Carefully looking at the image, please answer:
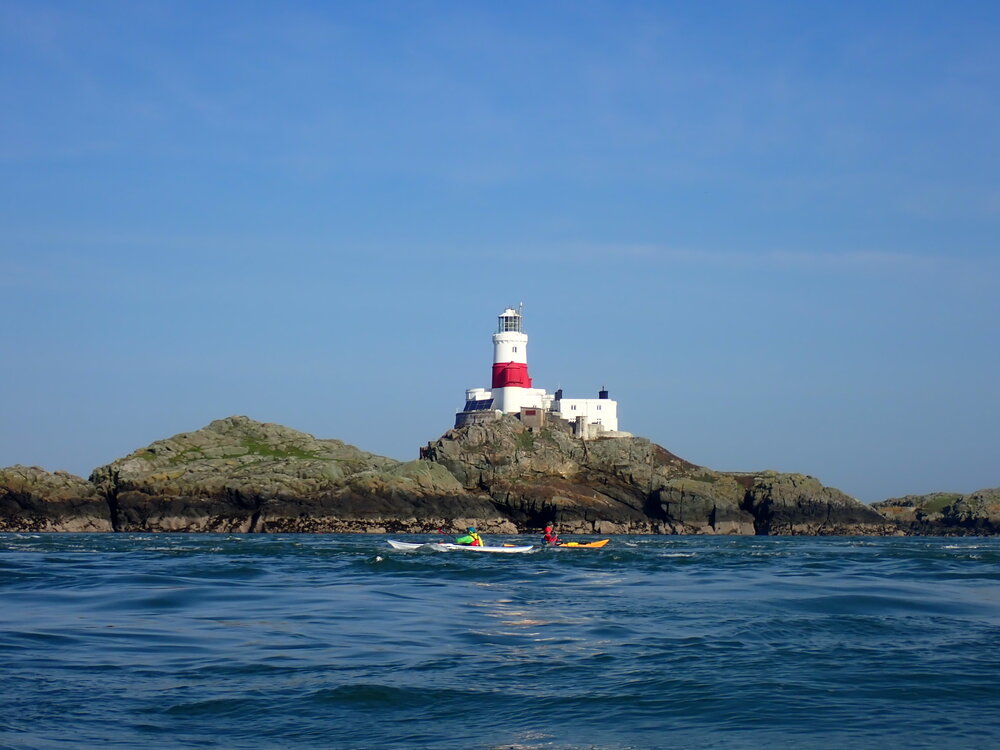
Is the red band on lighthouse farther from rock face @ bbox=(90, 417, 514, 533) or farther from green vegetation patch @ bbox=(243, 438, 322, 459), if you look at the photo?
green vegetation patch @ bbox=(243, 438, 322, 459)

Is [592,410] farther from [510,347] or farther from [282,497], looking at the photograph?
[282,497]

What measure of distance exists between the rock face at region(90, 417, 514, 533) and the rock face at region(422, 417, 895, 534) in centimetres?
275

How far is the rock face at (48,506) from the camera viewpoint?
77125mm

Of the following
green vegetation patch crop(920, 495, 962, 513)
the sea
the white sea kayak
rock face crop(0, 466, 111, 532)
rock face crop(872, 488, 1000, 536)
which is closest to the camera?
the sea

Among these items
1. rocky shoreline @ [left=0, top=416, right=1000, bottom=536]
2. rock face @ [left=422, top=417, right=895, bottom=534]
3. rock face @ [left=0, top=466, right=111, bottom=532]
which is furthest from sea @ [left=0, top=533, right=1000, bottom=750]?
rock face @ [left=422, top=417, right=895, bottom=534]

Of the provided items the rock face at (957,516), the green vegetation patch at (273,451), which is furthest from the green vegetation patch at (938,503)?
the green vegetation patch at (273,451)

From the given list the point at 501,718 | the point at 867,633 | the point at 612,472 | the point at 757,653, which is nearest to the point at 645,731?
the point at 501,718

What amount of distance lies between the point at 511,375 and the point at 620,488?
15485mm

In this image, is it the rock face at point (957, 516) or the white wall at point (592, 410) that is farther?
the rock face at point (957, 516)

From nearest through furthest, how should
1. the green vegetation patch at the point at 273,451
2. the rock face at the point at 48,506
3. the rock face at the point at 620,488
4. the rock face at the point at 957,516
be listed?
the rock face at the point at 48,506
the rock face at the point at 620,488
the green vegetation patch at the point at 273,451
the rock face at the point at 957,516

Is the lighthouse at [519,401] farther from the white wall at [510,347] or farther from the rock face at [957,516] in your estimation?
the rock face at [957,516]

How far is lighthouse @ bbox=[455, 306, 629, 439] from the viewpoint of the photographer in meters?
93.6

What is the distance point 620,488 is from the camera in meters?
85.8

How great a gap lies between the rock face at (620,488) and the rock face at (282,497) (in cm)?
275
